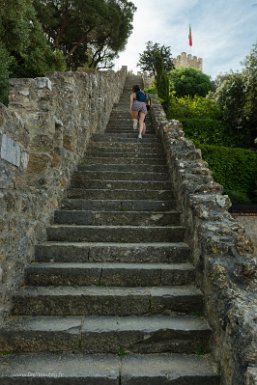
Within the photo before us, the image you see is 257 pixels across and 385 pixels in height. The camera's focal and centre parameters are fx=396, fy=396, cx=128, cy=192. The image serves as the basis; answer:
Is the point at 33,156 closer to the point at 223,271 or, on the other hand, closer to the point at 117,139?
the point at 223,271

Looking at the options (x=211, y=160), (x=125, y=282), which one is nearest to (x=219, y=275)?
(x=125, y=282)

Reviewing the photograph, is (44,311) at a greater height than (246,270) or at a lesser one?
lesser

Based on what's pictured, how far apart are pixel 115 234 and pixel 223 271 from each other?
1680mm

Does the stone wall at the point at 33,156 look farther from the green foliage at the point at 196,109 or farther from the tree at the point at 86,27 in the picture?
the tree at the point at 86,27

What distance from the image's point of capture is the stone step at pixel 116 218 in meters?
4.94

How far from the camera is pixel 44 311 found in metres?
3.53

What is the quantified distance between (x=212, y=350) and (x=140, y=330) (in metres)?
0.59

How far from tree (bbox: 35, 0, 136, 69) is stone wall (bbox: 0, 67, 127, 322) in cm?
1717

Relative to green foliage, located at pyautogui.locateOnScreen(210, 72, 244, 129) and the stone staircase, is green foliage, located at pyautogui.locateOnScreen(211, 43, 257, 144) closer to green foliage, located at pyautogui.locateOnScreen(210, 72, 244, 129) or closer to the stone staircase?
green foliage, located at pyautogui.locateOnScreen(210, 72, 244, 129)

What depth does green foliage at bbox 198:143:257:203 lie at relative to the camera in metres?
13.3

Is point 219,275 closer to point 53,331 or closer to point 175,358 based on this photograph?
point 175,358

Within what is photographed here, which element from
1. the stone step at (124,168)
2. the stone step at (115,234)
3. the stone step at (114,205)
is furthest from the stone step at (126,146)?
the stone step at (115,234)

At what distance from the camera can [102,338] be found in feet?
10.5

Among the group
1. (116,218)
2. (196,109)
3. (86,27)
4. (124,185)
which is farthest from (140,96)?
(86,27)
